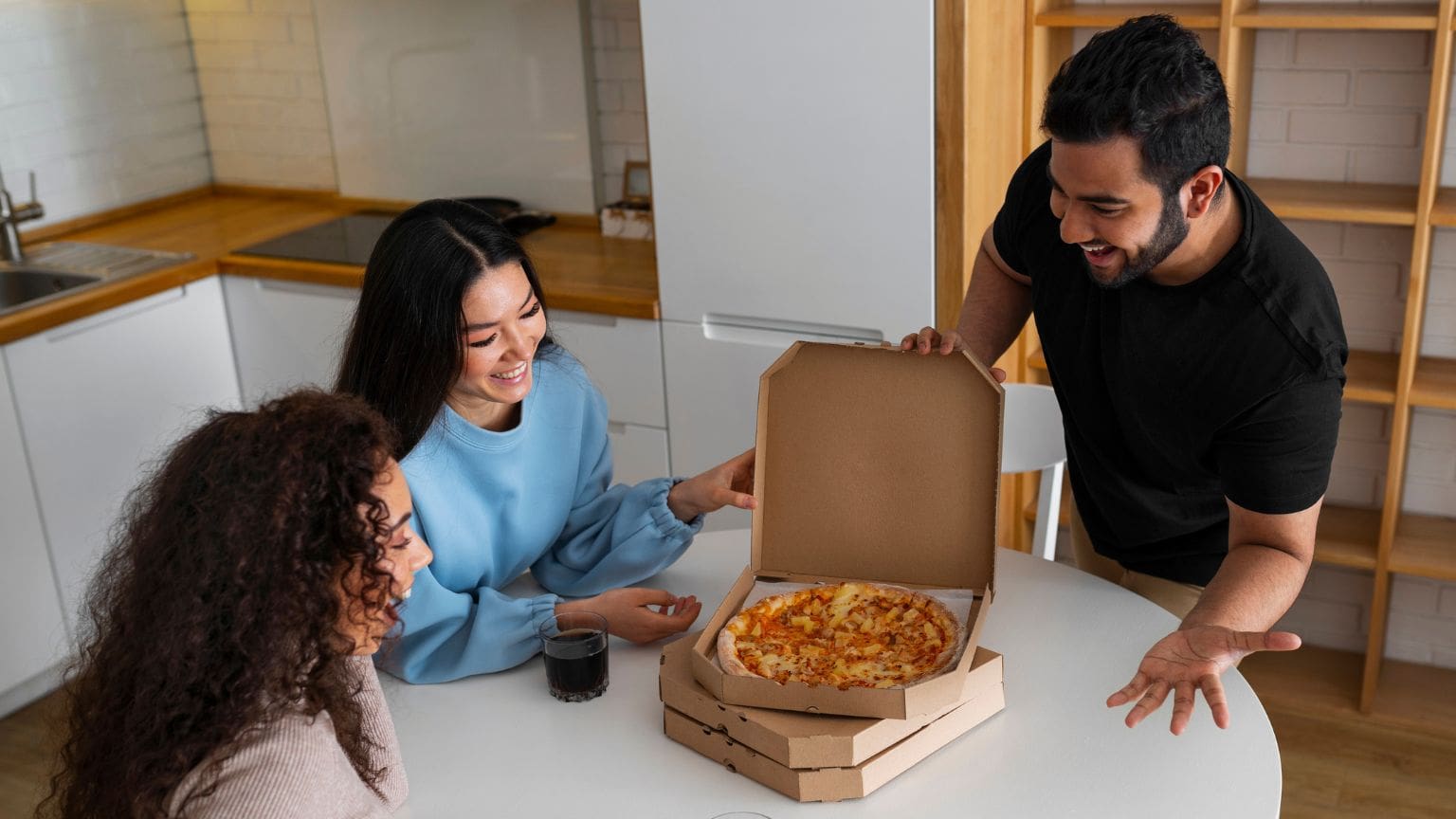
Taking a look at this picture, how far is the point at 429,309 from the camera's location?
1759 mm

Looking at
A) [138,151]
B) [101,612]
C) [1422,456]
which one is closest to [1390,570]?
[1422,456]

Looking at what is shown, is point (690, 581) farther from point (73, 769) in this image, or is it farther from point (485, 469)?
point (73, 769)

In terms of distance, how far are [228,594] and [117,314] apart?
2182 millimetres

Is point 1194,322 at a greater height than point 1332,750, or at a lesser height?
greater

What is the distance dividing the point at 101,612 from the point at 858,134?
1.79 meters

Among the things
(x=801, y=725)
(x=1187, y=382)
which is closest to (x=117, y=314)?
(x=801, y=725)

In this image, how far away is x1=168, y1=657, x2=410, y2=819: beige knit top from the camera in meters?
1.19

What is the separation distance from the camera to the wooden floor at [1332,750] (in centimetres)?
266

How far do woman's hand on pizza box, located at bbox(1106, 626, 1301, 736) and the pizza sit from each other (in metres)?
0.20

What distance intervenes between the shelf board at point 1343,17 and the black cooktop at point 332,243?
2.02m

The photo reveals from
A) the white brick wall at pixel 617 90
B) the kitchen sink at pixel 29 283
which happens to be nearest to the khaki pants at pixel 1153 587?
the white brick wall at pixel 617 90

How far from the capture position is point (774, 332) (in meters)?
2.97

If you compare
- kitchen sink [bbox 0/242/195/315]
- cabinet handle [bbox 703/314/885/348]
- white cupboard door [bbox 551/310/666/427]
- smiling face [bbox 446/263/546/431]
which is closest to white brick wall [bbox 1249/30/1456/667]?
cabinet handle [bbox 703/314/885/348]

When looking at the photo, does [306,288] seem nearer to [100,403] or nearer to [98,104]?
[100,403]
